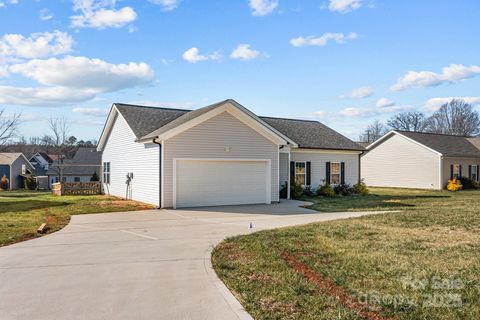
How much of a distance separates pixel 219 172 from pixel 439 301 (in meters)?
13.6

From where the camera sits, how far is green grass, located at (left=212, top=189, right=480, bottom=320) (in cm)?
496

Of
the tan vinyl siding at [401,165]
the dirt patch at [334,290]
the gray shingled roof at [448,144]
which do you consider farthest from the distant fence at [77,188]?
the gray shingled roof at [448,144]

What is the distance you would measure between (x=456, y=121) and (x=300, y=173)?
5573 centimetres

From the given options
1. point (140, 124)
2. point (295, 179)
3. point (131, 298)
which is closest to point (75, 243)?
point (131, 298)

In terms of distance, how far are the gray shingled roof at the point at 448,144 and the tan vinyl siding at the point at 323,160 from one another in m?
9.75

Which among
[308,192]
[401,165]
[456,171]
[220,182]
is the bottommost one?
[308,192]

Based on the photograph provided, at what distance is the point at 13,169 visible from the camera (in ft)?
173

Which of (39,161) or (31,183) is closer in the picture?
(31,183)

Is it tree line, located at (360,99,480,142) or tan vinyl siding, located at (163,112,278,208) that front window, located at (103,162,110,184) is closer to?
tan vinyl siding, located at (163,112,278,208)

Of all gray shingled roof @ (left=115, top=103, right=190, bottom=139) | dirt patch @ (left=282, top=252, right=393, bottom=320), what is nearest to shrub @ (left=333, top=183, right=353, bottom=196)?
gray shingled roof @ (left=115, top=103, right=190, bottom=139)

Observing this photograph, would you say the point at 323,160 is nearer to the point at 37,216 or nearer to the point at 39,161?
the point at 37,216

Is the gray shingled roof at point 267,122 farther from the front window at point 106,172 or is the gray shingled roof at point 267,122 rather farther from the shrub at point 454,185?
the shrub at point 454,185

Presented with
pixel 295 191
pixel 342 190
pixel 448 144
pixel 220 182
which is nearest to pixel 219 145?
pixel 220 182

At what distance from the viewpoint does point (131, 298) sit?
18.1 feet
